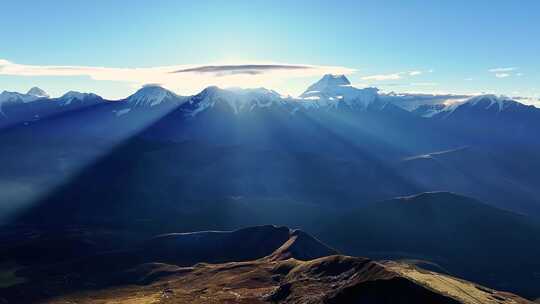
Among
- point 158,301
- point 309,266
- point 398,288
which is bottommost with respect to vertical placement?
point 158,301

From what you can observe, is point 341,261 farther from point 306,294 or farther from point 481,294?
point 481,294

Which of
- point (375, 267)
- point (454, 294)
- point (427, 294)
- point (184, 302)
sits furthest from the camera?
point (184, 302)

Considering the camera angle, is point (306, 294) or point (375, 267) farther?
point (306, 294)

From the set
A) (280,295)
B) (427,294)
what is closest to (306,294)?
(280,295)

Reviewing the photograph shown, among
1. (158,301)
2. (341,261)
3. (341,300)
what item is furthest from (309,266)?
(158,301)

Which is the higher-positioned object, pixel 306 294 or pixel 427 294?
pixel 427 294

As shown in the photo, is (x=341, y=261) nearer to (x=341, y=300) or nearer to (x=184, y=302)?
(x=341, y=300)

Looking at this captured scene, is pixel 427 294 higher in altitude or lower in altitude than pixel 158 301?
higher

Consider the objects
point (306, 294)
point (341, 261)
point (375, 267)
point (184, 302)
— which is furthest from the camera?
point (184, 302)

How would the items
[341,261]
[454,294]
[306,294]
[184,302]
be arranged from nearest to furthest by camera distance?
[454,294] → [306,294] → [341,261] → [184,302]
